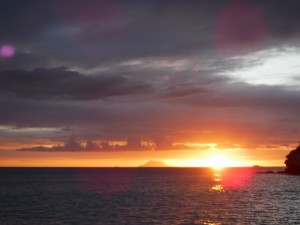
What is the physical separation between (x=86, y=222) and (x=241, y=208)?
36149mm

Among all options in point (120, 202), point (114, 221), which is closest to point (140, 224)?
point (114, 221)

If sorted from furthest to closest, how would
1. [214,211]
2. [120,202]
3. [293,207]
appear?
[120,202] < [293,207] < [214,211]

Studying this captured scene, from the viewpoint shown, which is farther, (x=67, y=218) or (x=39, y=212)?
(x=39, y=212)

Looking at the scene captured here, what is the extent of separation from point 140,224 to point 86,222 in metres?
9.91

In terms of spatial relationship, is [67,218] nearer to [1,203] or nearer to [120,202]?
[120,202]

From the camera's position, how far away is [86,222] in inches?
3004

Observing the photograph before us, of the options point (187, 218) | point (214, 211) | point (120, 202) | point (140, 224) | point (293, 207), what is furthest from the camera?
point (120, 202)

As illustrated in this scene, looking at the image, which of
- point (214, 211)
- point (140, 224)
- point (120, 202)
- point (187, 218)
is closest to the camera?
point (140, 224)

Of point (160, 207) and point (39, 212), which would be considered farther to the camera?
point (160, 207)

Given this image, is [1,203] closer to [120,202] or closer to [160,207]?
[120,202]

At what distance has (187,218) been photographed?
7969cm

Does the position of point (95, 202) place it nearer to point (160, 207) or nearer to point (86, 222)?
point (160, 207)

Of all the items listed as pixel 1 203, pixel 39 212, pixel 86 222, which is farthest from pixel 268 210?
pixel 1 203

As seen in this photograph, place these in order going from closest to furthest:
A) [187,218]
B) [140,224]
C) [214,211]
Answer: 1. [140,224]
2. [187,218]
3. [214,211]
